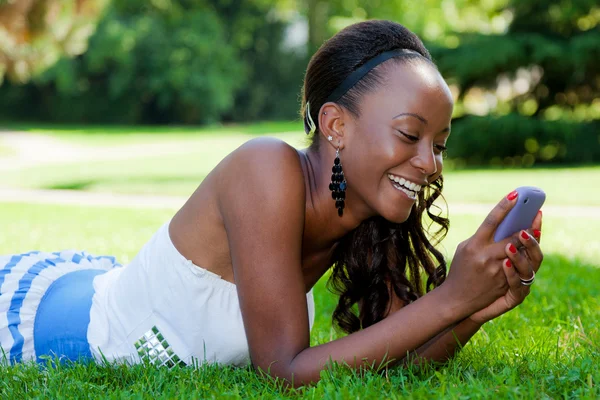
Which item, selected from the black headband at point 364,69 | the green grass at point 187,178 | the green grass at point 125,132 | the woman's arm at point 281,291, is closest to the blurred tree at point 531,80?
the green grass at point 187,178

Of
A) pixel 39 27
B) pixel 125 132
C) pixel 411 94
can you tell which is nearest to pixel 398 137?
pixel 411 94

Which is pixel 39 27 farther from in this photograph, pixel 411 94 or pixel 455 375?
pixel 455 375

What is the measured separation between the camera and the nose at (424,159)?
2.61 m

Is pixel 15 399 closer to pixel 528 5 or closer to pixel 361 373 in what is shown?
pixel 361 373

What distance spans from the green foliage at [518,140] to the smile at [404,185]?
48.1ft

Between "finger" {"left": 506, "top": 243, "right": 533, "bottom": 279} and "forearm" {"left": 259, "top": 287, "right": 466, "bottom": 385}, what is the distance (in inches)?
9.1

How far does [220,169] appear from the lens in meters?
2.79

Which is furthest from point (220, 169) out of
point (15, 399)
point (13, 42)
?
point (13, 42)

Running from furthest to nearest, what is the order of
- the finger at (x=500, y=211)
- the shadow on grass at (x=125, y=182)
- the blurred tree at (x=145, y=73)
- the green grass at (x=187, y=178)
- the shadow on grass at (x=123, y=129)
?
the blurred tree at (x=145, y=73) < the shadow on grass at (x=123, y=129) < the shadow on grass at (x=125, y=182) < the green grass at (x=187, y=178) < the finger at (x=500, y=211)

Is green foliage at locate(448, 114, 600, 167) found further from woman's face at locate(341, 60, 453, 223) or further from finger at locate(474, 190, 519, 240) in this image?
finger at locate(474, 190, 519, 240)

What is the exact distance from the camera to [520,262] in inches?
91.6

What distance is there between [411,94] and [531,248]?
0.67m

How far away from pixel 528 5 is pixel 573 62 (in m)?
1.91

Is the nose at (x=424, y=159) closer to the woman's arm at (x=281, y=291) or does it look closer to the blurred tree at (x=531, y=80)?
the woman's arm at (x=281, y=291)
